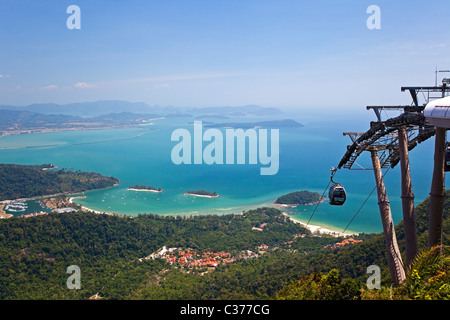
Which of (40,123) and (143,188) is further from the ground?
(40,123)

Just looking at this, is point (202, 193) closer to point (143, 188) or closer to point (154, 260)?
point (143, 188)

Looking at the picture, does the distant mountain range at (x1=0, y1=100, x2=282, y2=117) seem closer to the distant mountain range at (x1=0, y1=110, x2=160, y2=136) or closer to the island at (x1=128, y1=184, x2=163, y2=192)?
the distant mountain range at (x1=0, y1=110, x2=160, y2=136)

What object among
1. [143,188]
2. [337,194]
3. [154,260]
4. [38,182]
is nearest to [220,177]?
[143,188]

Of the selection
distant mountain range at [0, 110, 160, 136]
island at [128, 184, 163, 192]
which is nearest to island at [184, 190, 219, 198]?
island at [128, 184, 163, 192]

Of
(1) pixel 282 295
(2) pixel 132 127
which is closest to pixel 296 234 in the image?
(1) pixel 282 295
